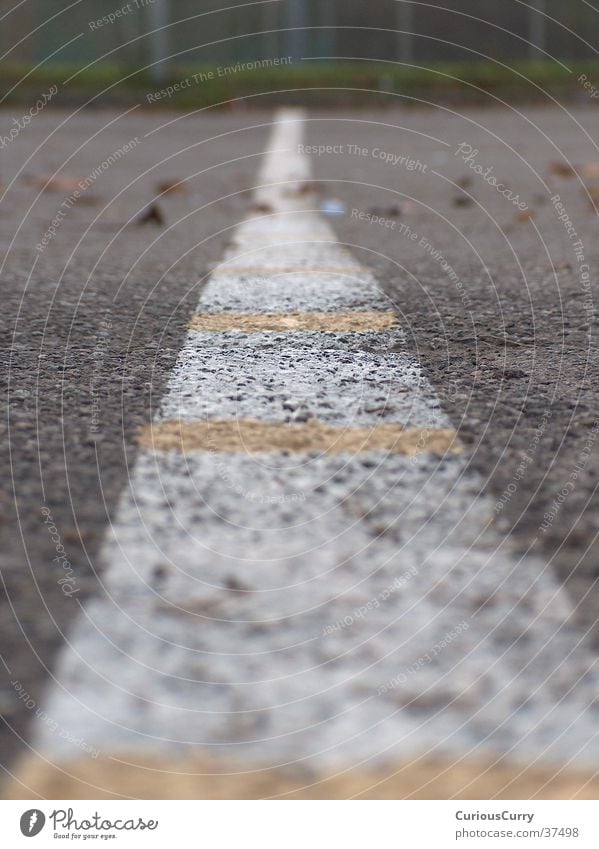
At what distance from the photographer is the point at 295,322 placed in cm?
237

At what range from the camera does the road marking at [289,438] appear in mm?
1548

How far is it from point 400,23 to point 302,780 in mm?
16702

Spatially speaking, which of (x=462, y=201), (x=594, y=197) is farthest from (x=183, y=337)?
(x=594, y=197)

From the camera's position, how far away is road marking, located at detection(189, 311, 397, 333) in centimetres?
230

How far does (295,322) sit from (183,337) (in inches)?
10.2

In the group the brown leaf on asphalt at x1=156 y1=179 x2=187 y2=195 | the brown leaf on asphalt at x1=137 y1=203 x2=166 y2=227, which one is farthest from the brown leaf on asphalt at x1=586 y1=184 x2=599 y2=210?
the brown leaf on asphalt at x1=156 y1=179 x2=187 y2=195

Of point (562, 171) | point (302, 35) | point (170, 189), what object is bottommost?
point (170, 189)

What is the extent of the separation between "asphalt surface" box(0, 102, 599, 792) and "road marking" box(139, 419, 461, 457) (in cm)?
4

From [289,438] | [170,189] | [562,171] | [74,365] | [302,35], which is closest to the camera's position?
[289,438]

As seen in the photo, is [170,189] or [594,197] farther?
[170,189]

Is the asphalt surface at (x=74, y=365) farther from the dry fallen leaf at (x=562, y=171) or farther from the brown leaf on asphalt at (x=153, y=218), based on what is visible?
the dry fallen leaf at (x=562, y=171)

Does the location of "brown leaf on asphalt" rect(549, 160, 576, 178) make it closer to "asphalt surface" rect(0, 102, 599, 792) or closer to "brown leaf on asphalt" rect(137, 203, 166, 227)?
"asphalt surface" rect(0, 102, 599, 792)

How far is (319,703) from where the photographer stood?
0.97 meters

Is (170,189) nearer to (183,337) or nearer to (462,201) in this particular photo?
(462,201)
